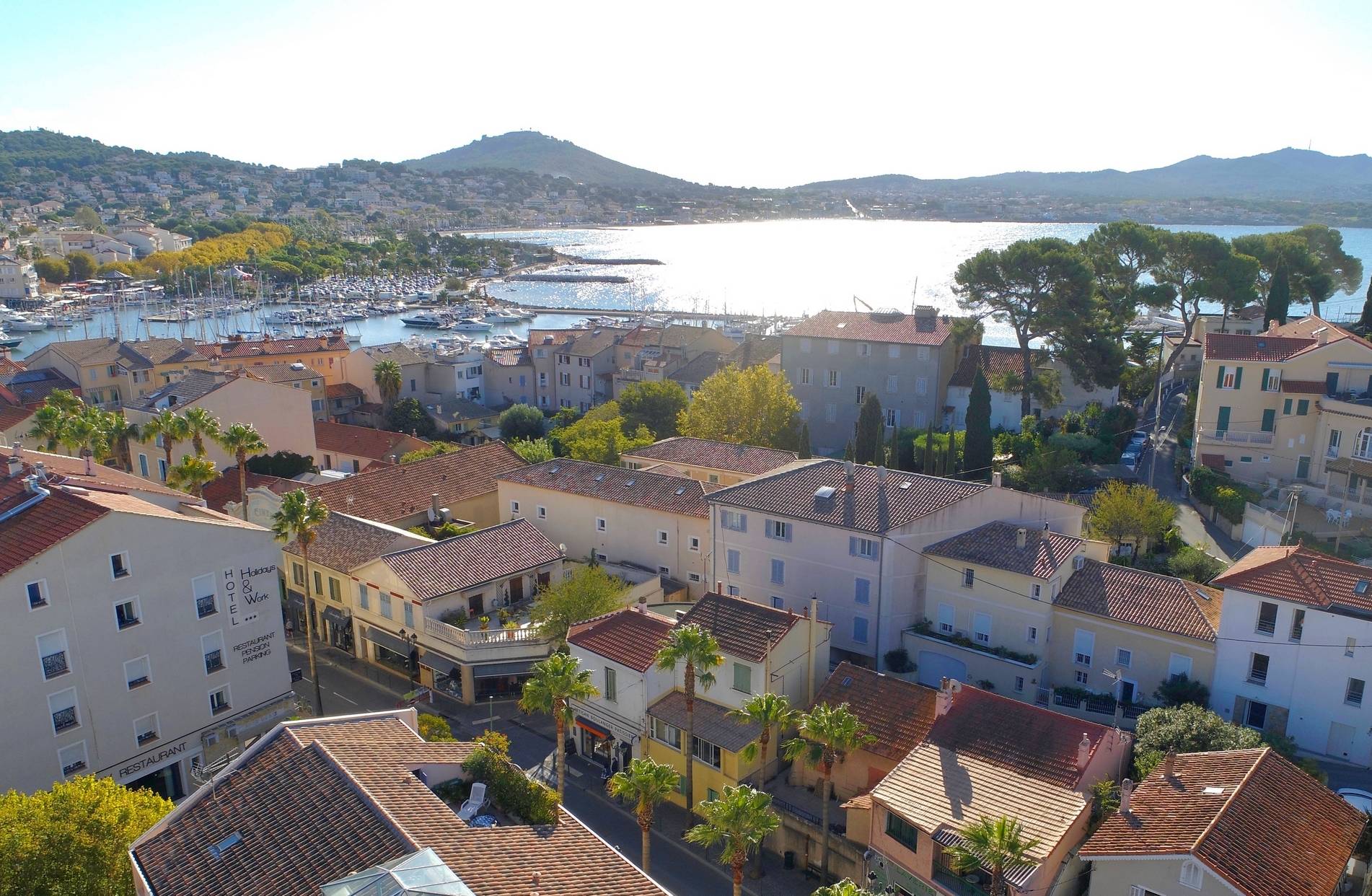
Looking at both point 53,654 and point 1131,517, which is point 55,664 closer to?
point 53,654

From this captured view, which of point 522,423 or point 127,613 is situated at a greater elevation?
point 127,613

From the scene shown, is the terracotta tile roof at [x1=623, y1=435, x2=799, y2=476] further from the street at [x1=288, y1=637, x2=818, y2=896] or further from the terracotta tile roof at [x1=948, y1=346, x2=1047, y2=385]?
the terracotta tile roof at [x1=948, y1=346, x2=1047, y2=385]

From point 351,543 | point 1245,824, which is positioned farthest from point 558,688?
point 351,543

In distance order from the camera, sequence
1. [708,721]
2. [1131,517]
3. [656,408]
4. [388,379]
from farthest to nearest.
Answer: [388,379] → [656,408] → [1131,517] → [708,721]

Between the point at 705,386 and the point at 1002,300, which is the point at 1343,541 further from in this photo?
the point at 705,386

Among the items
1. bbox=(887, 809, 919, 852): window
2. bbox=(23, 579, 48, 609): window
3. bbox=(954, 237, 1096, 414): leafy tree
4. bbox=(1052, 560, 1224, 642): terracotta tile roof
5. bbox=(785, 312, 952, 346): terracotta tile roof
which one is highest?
bbox=(954, 237, 1096, 414): leafy tree

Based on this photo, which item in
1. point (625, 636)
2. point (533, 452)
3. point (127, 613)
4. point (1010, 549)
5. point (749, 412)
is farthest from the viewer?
point (749, 412)

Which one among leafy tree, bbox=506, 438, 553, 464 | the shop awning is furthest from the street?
leafy tree, bbox=506, 438, 553, 464
